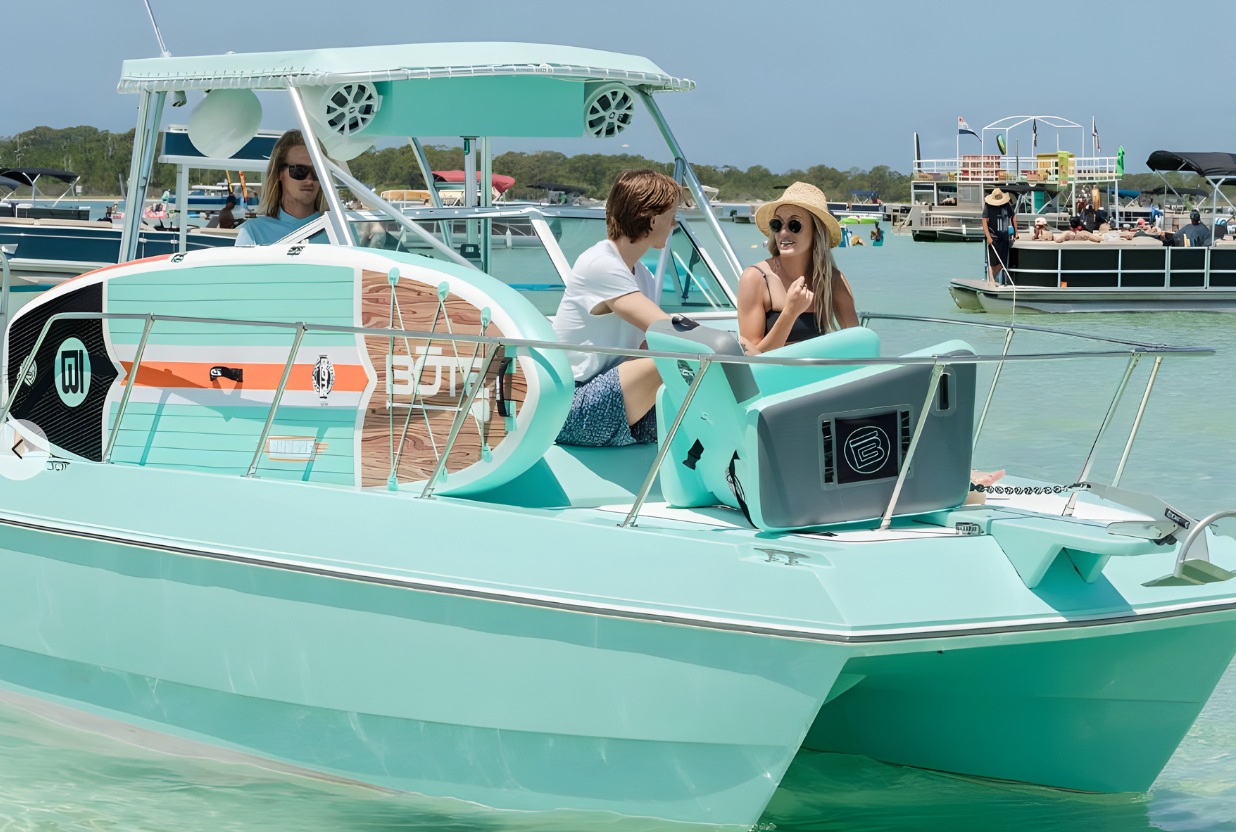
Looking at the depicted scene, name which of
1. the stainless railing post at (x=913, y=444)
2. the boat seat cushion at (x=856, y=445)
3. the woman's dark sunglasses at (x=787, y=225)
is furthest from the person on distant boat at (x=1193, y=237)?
the stainless railing post at (x=913, y=444)

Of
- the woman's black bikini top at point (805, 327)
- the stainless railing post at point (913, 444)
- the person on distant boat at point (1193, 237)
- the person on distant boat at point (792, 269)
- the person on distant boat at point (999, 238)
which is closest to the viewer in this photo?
the stainless railing post at point (913, 444)

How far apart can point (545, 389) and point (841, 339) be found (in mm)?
863

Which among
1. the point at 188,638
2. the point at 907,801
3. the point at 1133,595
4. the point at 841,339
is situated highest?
the point at 841,339

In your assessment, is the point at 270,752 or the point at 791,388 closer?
the point at 791,388

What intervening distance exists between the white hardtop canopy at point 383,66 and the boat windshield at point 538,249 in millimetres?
579

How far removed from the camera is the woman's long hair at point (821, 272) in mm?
4625

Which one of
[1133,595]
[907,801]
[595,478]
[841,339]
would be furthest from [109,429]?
[1133,595]

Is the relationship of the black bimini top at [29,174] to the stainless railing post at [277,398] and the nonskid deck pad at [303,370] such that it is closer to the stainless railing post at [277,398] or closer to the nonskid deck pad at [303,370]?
the nonskid deck pad at [303,370]

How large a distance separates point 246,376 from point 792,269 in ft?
5.88

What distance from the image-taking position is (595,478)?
15.4 ft

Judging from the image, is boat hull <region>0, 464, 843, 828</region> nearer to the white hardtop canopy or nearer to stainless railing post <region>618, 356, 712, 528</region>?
stainless railing post <region>618, 356, 712, 528</region>

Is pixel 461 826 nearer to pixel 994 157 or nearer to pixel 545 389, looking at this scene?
pixel 545 389

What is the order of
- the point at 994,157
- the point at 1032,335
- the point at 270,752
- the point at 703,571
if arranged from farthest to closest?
the point at 994,157 < the point at 1032,335 < the point at 270,752 < the point at 703,571

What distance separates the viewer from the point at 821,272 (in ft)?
15.3
